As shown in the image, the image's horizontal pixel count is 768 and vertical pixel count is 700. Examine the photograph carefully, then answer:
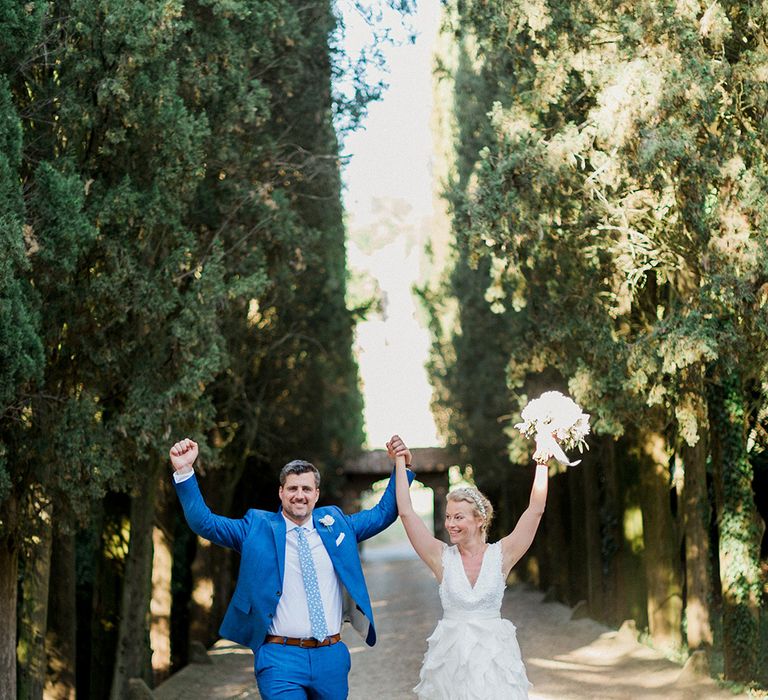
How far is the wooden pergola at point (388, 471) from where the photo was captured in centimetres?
4878

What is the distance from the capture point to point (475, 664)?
589cm

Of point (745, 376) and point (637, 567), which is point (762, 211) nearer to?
point (745, 376)

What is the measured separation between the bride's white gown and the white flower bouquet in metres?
0.57

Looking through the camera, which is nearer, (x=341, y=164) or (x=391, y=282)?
(x=341, y=164)

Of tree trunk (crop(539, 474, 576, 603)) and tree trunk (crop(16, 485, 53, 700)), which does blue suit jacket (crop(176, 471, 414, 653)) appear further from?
tree trunk (crop(539, 474, 576, 603))

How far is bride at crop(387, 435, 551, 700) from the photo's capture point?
5.91 m

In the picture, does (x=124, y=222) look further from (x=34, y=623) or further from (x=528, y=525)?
(x=528, y=525)

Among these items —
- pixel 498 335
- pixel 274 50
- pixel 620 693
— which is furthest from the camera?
pixel 498 335

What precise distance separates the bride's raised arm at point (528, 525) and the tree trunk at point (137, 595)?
995 centimetres

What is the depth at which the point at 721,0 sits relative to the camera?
39.3 feet

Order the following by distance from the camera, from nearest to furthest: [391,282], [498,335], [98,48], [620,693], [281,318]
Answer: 1. [98,48]
2. [620,693]
3. [281,318]
4. [498,335]
5. [391,282]

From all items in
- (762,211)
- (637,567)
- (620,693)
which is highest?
(762,211)

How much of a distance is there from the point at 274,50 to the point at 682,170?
23.4 feet

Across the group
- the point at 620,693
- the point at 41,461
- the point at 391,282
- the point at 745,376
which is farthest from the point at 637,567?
the point at 391,282
